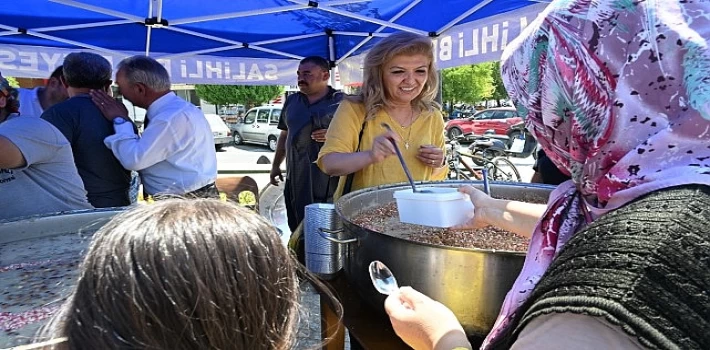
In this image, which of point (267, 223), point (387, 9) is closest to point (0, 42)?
point (387, 9)

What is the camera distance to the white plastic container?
1289mm

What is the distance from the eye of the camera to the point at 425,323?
32.0 inches

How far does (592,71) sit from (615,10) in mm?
78

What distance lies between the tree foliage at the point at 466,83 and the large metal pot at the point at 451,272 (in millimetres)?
26117

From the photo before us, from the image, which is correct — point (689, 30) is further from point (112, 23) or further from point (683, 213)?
point (112, 23)

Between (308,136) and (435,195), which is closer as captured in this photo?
(435,195)

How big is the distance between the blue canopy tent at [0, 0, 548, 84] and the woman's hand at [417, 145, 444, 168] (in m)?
1.35

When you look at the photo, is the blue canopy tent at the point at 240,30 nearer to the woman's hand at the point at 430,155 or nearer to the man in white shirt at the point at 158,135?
the man in white shirt at the point at 158,135

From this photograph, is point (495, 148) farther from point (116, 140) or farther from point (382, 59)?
point (116, 140)

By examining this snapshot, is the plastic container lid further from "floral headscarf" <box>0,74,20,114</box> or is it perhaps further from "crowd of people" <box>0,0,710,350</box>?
"floral headscarf" <box>0,74,20,114</box>

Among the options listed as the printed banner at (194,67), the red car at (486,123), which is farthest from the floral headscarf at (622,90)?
the red car at (486,123)

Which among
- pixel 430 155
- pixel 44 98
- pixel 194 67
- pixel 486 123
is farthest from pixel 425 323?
pixel 486 123

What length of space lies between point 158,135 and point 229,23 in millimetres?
2023

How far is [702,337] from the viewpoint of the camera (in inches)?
18.5
